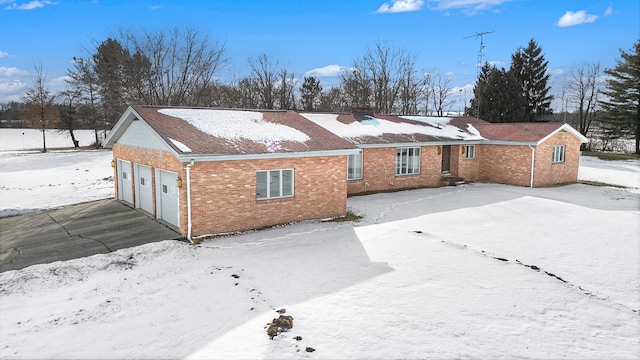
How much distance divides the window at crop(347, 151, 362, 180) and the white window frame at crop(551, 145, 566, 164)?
11723 mm

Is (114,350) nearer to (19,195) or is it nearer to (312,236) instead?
(312,236)

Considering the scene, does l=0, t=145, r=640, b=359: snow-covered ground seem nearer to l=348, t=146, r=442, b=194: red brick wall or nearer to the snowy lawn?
l=348, t=146, r=442, b=194: red brick wall

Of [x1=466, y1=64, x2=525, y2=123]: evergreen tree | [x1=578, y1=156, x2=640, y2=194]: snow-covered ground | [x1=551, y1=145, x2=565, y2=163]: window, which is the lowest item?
[x1=578, y1=156, x2=640, y2=194]: snow-covered ground

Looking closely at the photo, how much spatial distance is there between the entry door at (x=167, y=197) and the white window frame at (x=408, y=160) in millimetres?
11550

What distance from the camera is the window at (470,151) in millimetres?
23391

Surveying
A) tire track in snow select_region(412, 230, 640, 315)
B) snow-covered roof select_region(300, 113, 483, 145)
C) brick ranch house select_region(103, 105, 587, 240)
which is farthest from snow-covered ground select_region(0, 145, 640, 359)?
snow-covered roof select_region(300, 113, 483, 145)

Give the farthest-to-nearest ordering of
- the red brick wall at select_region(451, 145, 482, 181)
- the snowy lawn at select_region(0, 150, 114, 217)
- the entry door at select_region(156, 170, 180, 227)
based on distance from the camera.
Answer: the red brick wall at select_region(451, 145, 482, 181) → the snowy lawn at select_region(0, 150, 114, 217) → the entry door at select_region(156, 170, 180, 227)

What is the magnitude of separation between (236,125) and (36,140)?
55466 millimetres

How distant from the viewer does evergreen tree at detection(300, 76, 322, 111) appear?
2132 inches

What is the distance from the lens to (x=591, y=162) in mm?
35281

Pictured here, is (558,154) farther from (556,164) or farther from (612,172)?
(612,172)

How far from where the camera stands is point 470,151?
2355cm

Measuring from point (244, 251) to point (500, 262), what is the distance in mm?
6618

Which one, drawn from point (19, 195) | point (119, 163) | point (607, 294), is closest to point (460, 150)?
point (607, 294)
